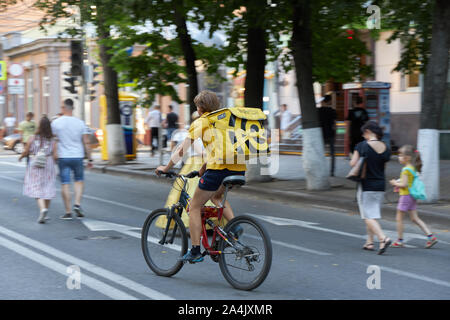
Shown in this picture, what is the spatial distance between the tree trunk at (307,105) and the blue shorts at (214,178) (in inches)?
304

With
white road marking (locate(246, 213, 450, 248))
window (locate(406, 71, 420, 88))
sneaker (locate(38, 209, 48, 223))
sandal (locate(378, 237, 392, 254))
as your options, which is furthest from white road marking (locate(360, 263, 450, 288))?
window (locate(406, 71, 420, 88))

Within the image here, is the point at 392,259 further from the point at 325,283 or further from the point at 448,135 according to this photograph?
the point at 448,135

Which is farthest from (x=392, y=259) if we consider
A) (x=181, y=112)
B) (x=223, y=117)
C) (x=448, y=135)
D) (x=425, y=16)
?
(x=181, y=112)

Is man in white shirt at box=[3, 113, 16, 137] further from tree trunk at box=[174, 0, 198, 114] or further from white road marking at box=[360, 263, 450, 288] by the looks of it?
white road marking at box=[360, 263, 450, 288]

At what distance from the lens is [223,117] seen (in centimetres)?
629

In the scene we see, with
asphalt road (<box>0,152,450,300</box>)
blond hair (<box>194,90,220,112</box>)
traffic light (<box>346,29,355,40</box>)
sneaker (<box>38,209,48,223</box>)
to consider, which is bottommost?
asphalt road (<box>0,152,450,300</box>)

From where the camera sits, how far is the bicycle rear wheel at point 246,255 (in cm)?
612

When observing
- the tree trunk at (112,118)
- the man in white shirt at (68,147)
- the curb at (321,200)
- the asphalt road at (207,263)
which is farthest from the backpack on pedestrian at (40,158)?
the tree trunk at (112,118)

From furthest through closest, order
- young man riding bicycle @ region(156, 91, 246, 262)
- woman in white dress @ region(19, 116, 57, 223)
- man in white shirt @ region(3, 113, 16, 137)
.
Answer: man in white shirt @ region(3, 113, 16, 137), woman in white dress @ region(19, 116, 57, 223), young man riding bicycle @ region(156, 91, 246, 262)

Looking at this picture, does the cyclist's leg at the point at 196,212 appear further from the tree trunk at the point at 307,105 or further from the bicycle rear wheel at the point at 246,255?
the tree trunk at the point at 307,105

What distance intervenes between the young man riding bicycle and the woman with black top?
248cm

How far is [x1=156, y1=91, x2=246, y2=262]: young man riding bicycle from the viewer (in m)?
6.41

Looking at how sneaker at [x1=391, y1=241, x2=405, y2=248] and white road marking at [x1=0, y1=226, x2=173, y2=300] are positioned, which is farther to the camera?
sneaker at [x1=391, y1=241, x2=405, y2=248]

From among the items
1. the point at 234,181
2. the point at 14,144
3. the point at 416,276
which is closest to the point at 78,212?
the point at 234,181
